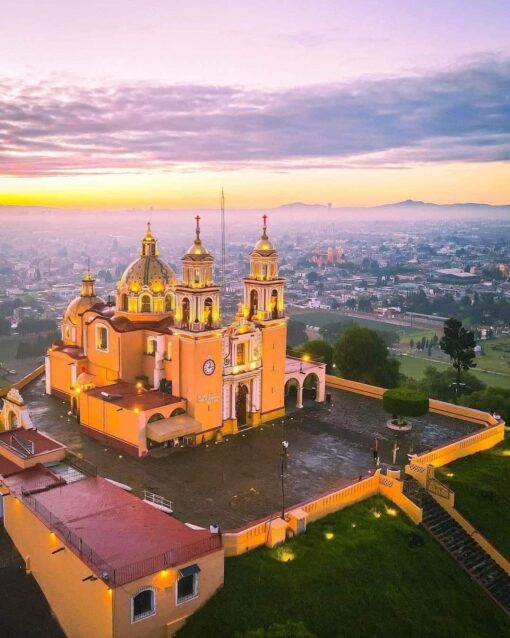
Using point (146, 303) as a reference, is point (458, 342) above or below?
below

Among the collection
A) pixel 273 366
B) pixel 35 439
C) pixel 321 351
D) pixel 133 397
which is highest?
pixel 273 366

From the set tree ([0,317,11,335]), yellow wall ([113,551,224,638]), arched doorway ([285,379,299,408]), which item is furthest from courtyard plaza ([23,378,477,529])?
tree ([0,317,11,335])

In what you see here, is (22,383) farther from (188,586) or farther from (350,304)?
(350,304)

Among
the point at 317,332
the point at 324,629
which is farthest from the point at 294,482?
the point at 317,332

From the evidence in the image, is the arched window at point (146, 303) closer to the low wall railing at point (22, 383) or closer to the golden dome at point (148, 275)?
the golden dome at point (148, 275)

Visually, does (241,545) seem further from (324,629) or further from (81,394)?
(81,394)

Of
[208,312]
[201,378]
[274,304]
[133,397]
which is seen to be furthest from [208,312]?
[133,397]
